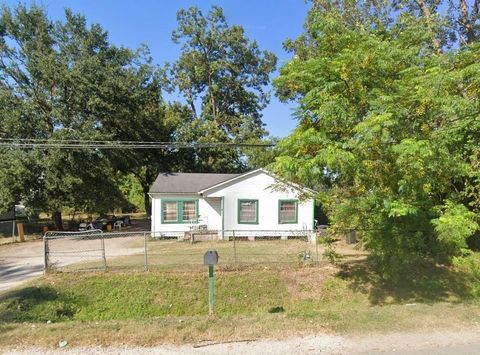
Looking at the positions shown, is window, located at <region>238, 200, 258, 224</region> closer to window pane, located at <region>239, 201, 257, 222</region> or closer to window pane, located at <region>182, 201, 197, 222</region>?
window pane, located at <region>239, 201, 257, 222</region>

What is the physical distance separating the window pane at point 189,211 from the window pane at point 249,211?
2.71m

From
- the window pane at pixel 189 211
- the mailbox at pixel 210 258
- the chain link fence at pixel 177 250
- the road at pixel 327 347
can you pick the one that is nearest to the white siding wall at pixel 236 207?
the window pane at pixel 189 211

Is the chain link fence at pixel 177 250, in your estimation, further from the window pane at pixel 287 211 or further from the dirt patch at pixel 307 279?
the window pane at pixel 287 211

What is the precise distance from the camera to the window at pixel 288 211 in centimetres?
2102

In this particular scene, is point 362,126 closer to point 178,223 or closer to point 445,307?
point 445,307

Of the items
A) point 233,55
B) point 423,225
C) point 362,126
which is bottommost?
point 423,225

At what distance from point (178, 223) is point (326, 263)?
992 cm

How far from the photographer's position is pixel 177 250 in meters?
16.8

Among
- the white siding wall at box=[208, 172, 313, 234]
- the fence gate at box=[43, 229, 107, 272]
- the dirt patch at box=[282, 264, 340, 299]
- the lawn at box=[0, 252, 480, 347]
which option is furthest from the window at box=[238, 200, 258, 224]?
the dirt patch at box=[282, 264, 340, 299]

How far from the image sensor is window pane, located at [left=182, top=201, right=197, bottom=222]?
838 inches

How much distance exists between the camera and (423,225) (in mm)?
9320

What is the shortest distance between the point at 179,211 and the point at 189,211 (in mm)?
551

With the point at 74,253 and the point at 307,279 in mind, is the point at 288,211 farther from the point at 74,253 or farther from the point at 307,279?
the point at 74,253

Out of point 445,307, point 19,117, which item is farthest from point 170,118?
point 445,307
